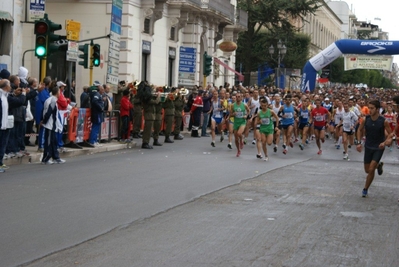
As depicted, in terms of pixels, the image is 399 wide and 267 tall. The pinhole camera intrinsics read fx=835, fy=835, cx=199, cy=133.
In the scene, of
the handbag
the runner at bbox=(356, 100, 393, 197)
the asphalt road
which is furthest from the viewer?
the handbag

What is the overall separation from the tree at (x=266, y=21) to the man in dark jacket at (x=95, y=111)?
127 feet

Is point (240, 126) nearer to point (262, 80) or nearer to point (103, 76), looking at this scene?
point (103, 76)

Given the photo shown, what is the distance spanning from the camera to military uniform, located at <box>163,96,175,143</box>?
90.6ft

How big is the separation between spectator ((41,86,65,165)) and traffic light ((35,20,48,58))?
146 cm

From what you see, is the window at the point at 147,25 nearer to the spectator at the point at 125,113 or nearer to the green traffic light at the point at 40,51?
the spectator at the point at 125,113

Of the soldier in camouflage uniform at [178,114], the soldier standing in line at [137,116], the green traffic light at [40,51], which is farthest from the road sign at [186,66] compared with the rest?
the green traffic light at [40,51]

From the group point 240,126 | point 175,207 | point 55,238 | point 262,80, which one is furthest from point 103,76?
point 262,80

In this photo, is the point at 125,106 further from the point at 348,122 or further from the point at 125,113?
the point at 348,122

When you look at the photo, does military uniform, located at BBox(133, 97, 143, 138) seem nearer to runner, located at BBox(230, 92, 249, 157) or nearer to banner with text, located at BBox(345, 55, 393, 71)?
runner, located at BBox(230, 92, 249, 157)

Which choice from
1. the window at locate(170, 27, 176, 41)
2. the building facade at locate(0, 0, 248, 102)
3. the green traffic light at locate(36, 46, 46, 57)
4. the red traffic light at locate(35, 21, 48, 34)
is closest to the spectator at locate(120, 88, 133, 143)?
the building facade at locate(0, 0, 248, 102)

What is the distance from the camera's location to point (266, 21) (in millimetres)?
62625

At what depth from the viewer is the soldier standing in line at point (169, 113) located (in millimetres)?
27634

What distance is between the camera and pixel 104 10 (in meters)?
33.9

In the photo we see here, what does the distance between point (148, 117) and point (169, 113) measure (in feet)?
11.6
